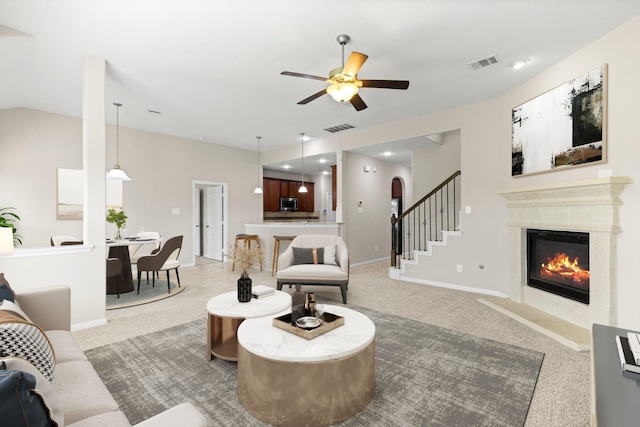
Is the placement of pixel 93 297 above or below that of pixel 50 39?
below

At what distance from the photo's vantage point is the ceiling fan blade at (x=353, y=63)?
8.34ft

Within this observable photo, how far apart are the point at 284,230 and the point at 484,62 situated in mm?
4511

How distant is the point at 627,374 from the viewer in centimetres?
121

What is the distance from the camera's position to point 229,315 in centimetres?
241

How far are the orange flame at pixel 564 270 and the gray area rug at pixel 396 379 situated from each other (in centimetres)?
135

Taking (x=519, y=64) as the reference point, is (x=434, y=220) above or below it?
below

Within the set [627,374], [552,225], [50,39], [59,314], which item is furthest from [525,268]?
[50,39]

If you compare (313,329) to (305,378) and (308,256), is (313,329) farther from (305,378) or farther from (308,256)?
(308,256)

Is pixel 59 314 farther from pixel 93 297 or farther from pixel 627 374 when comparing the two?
pixel 627 374

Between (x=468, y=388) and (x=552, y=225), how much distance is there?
2.51 metres

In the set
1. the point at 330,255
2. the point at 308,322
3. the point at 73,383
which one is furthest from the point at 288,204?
the point at 73,383

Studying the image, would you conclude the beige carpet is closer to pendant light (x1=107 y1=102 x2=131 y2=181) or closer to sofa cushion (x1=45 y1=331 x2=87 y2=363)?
sofa cushion (x1=45 y1=331 x2=87 y2=363)

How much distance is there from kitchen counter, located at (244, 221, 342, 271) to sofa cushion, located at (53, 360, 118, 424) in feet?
15.7

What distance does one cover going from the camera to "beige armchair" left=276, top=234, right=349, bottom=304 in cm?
405
